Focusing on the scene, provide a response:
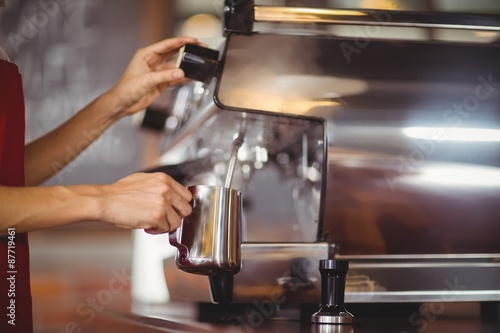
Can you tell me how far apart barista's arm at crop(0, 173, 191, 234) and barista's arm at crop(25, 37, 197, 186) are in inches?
13.9

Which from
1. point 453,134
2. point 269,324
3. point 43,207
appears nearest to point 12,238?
point 43,207

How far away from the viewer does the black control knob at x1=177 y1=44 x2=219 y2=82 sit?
0.97 metres

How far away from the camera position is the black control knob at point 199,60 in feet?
3.19

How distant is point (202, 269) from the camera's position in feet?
2.65

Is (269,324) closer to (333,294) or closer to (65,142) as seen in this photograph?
(333,294)

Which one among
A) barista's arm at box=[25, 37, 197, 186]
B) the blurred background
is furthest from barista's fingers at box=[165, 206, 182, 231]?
the blurred background

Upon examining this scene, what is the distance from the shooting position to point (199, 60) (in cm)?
97

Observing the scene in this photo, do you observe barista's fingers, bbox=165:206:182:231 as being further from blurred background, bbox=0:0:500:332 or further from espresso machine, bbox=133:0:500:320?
blurred background, bbox=0:0:500:332

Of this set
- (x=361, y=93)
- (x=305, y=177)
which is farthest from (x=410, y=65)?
(x=305, y=177)

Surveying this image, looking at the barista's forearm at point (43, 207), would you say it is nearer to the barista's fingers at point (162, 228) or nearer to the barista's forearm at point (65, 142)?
the barista's fingers at point (162, 228)

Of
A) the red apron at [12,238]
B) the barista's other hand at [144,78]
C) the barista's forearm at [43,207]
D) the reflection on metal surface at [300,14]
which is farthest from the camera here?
the barista's other hand at [144,78]

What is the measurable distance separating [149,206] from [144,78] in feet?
1.30

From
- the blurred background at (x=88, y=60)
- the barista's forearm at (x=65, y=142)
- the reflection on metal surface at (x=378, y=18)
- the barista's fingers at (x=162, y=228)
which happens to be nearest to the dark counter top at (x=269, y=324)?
the barista's fingers at (x=162, y=228)

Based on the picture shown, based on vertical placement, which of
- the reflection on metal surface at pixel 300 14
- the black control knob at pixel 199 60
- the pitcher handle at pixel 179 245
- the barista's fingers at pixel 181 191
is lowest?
the pitcher handle at pixel 179 245
